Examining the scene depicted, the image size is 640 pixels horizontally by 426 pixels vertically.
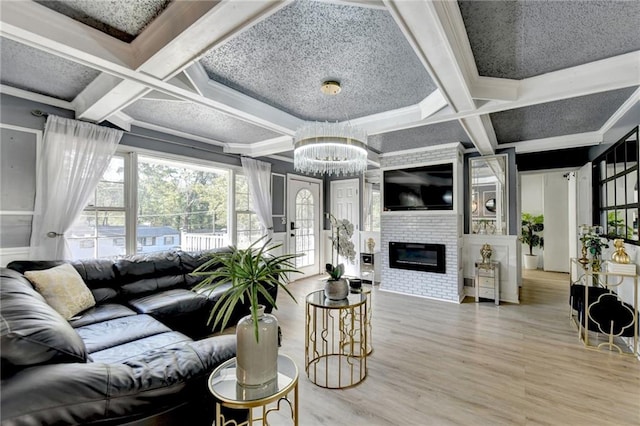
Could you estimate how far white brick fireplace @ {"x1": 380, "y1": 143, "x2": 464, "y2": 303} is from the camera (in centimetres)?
438

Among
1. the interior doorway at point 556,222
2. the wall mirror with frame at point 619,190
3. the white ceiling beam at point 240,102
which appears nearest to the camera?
the white ceiling beam at point 240,102

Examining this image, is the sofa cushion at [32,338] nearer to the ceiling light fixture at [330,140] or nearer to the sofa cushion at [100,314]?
the sofa cushion at [100,314]

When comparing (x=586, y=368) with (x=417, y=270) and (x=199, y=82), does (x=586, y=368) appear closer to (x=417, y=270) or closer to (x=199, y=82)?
(x=417, y=270)

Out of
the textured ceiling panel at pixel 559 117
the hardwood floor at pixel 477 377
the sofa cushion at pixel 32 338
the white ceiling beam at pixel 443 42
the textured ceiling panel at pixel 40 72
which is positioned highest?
the textured ceiling panel at pixel 40 72

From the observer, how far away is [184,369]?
1270mm

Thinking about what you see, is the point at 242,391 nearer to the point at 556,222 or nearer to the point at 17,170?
the point at 17,170

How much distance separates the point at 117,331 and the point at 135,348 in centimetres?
37

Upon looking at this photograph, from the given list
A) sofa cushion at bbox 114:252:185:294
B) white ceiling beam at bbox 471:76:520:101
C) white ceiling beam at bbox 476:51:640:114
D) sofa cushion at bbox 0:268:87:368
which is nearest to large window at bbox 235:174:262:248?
sofa cushion at bbox 114:252:185:294

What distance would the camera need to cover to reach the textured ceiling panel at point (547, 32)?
61.3 inches

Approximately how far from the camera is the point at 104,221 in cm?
329

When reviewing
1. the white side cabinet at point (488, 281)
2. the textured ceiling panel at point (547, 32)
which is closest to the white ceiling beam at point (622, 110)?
Result: the textured ceiling panel at point (547, 32)

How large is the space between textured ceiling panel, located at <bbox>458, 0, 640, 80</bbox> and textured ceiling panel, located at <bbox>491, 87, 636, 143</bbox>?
976mm

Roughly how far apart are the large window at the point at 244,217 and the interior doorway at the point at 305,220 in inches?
30.4

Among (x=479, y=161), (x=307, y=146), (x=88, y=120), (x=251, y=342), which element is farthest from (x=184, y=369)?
(x=479, y=161)
